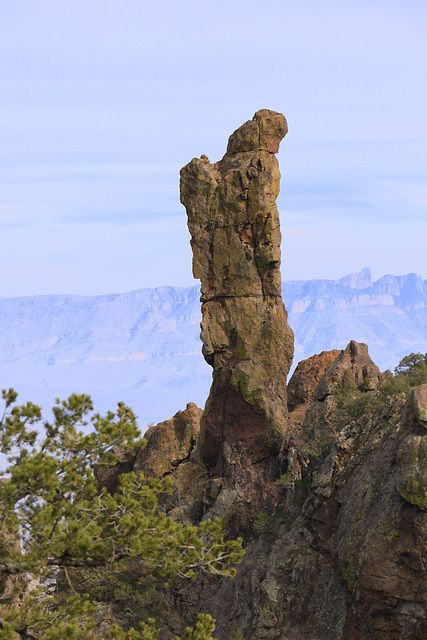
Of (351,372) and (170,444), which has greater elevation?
(351,372)

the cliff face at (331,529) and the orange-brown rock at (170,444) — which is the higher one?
the orange-brown rock at (170,444)

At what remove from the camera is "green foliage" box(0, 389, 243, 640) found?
1967 centimetres

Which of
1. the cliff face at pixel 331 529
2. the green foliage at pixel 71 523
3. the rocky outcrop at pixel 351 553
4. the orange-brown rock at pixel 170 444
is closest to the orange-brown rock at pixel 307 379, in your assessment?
the cliff face at pixel 331 529

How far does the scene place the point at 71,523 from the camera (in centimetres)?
1939

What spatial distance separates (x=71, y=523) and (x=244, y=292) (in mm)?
32058

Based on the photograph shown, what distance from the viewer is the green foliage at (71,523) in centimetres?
1967

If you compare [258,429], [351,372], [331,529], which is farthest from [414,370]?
[331,529]

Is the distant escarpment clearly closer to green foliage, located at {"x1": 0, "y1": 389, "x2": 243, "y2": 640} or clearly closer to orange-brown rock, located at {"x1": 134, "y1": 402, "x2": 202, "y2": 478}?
orange-brown rock, located at {"x1": 134, "y1": 402, "x2": 202, "y2": 478}

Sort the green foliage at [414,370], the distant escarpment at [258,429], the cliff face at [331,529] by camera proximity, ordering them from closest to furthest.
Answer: the cliff face at [331,529] < the distant escarpment at [258,429] < the green foliage at [414,370]

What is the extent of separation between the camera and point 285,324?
50.6 metres

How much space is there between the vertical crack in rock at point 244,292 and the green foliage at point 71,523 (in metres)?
27.5

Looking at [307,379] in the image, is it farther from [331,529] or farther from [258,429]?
[331,529]

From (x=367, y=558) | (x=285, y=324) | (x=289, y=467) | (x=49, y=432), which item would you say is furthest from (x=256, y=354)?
(x=49, y=432)

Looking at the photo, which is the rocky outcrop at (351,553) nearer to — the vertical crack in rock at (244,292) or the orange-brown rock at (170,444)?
the vertical crack in rock at (244,292)
